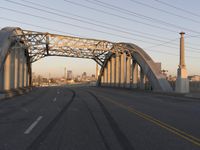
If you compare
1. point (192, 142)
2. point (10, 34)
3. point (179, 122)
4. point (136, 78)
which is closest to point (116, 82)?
point (136, 78)

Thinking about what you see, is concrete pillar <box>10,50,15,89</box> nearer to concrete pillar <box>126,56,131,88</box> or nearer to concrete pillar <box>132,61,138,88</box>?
concrete pillar <box>132,61,138,88</box>

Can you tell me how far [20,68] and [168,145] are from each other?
41.1m

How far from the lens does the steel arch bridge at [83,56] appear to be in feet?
121

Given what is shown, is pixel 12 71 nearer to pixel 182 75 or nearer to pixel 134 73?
pixel 134 73

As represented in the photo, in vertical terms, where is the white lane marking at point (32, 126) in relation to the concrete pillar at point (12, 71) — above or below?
below

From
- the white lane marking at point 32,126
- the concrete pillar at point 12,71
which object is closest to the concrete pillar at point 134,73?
the concrete pillar at point 12,71

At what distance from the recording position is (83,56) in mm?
61719

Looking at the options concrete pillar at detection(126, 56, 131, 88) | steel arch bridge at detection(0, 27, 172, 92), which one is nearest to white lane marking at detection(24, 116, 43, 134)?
steel arch bridge at detection(0, 27, 172, 92)

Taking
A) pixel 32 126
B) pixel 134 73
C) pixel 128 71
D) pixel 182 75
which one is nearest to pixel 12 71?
pixel 134 73

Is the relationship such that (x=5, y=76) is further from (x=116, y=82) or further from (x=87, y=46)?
(x=116, y=82)

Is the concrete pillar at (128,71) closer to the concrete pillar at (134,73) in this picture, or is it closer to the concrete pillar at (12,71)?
the concrete pillar at (134,73)

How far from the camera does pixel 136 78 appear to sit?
162ft

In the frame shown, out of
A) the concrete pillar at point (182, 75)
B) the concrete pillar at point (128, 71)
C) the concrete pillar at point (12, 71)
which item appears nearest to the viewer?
the concrete pillar at point (182, 75)

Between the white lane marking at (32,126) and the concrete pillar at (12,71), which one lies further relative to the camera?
the concrete pillar at (12,71)
